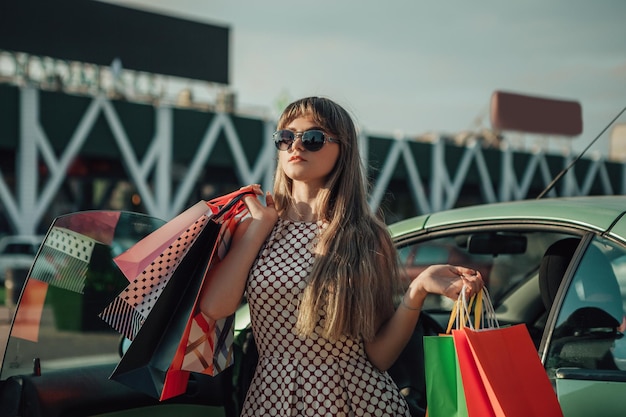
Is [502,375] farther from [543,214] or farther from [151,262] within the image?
[151,262]

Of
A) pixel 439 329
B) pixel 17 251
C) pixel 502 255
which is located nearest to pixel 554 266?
pixel 439 329

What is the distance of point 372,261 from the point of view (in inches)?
87.5

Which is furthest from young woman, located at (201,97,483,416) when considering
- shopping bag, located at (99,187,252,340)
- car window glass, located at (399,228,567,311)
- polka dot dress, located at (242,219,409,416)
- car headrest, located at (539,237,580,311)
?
car headrest, located at (539,237,580,311)

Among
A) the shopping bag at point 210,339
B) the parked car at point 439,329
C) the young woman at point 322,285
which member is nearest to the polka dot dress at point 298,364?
the young woman at point 322,285

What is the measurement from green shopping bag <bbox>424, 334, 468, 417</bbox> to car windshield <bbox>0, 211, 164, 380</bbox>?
1.10 metres

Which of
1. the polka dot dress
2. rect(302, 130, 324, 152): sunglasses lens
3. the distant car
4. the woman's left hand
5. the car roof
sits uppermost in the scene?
rect(302, 130, 324, 152): sunglasses lens

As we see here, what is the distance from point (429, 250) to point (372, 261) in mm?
7085

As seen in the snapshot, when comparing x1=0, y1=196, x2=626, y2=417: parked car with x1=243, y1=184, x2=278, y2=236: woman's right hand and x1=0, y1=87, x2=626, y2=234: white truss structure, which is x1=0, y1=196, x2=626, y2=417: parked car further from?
x1=0, y1=87, x2=626, y2=234: white truss structure

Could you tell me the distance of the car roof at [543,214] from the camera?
240 cm

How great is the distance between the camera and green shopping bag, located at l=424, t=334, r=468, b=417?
6.44 ft

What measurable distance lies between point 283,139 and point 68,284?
2.79 ft

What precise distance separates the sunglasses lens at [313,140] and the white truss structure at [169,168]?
21.9m

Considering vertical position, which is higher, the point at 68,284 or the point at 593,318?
the point at 68,284

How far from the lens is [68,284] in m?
2.38
